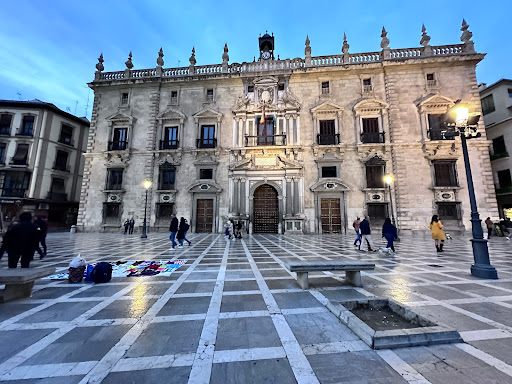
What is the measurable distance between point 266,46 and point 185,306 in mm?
26010

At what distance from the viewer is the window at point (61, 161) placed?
24312 millimetres

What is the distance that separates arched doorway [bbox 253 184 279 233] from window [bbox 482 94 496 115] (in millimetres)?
22540

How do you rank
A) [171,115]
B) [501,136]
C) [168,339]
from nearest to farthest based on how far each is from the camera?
1. [168,339]
2. [501,136]
3. [171,115]

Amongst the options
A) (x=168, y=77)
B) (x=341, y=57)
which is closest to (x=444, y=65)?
(x=341, y=57)

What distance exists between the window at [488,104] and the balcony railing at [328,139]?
16.2 m

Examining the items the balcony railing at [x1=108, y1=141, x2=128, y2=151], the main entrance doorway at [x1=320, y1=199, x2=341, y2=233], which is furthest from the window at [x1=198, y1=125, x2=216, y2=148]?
the main entrance doorway at [x1=320, y1=199, x2=341, y2=233]

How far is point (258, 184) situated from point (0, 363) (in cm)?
1739

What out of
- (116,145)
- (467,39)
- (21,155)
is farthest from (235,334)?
(21,155)

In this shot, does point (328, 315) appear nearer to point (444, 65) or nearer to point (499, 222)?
point (499, 222)

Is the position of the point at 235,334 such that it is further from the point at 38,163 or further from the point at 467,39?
the point at 38,163

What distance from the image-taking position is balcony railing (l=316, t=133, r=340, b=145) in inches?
735

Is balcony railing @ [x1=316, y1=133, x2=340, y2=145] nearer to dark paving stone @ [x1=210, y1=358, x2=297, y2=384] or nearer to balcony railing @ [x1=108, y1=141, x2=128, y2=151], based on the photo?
balcony railing @ [x1=108, y1=141, x2=128, y2=151]

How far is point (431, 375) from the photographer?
186cm

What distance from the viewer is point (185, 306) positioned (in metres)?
3.48
